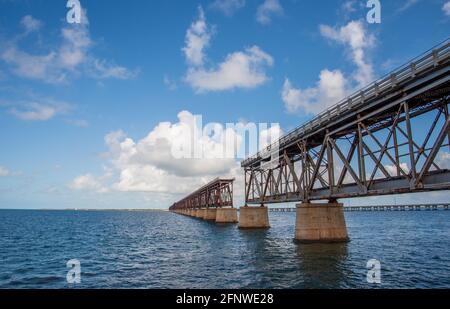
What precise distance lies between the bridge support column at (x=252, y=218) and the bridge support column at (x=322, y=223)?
28.6m

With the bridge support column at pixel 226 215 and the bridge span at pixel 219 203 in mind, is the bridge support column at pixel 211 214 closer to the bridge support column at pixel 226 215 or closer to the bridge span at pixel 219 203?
the bridge span at pixel 219 203

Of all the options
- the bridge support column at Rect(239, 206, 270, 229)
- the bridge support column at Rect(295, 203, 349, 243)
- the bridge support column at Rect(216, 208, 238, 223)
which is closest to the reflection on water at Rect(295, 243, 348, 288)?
the bridge support column at Rect(295, 203, 349, 243)

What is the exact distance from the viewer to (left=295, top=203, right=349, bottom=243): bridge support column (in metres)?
35.9

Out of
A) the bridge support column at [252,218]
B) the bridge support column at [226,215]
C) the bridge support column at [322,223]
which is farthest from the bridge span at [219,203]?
the bridge support column at [322,223]

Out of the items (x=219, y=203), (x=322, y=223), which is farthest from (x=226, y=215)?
(x=322, y=223)

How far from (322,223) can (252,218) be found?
97.9 feet

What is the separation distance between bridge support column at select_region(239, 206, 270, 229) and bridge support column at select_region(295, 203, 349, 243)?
28621 millimetres

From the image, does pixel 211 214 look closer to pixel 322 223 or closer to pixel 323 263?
pixel 322 223

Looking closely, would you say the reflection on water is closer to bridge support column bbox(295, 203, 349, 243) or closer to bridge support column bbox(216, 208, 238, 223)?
bridge support column bbox(295, 203, 349, 243)

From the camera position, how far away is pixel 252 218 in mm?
65000

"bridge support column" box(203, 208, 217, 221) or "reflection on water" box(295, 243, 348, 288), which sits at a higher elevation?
"reflection on water" box(295, 243, 348, 288)

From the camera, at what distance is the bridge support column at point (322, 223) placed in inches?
1414
